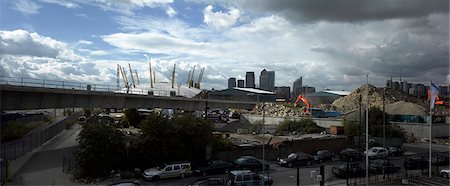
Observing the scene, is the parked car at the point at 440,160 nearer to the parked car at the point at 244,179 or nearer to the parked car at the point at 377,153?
the parked car at the point at 377,153

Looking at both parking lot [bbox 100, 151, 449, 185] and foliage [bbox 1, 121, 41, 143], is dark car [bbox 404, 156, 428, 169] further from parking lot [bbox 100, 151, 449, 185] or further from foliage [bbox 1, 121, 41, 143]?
foliage [bbox 1, 121, 41, 143]

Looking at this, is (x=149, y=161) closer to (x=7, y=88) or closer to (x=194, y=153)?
(x=194, y=153)

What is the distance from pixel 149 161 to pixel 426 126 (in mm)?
47347

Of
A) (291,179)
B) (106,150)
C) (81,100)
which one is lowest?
(291,179)

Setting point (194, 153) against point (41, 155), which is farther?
point (41, 155)

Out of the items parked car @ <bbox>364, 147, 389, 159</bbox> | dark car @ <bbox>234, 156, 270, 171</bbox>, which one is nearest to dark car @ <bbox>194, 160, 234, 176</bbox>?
dark car @ <bbox>234, 156, 270, 171</bbox>

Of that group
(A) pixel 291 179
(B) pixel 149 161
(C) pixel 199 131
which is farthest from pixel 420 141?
(B) pixel 149 161

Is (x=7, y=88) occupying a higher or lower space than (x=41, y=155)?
higher

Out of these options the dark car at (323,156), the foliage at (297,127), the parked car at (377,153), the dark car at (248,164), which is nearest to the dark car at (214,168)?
the dark car at (248,164)

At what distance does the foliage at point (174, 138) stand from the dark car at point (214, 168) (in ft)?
7.01

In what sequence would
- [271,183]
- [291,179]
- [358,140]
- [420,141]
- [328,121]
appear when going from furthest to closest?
[328,121] < [420,141] < [358,140] < [291,179] < [271,183]

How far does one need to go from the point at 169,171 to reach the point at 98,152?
18.9ft

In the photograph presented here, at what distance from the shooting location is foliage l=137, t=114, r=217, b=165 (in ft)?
95.3

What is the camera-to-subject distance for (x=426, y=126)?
56719 millimetres
